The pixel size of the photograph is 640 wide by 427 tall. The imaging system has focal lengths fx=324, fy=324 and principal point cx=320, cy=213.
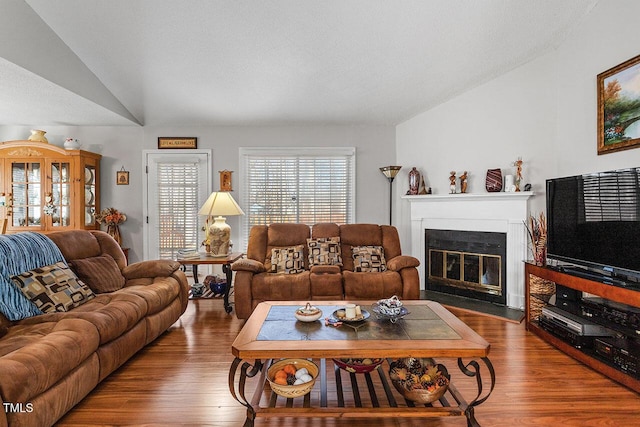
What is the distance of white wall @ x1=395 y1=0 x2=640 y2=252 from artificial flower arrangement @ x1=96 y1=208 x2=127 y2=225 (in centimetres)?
414

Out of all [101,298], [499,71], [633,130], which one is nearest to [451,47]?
[499,71]

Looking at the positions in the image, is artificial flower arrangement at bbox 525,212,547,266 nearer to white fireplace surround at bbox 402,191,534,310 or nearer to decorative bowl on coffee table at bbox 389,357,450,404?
white fireplace surround at bbox 402,191,534,310

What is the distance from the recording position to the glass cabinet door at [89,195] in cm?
446

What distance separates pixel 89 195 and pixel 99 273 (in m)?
2.26

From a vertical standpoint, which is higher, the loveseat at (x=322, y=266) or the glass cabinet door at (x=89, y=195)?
the glass cabinet door at (x=89, y=195)

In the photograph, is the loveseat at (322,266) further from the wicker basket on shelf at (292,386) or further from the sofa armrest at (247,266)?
the wicker basket on shelf at (292,386)

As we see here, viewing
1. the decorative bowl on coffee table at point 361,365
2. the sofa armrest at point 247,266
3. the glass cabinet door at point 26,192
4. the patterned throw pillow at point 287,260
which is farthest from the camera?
the glass cabinet door at point 26,192

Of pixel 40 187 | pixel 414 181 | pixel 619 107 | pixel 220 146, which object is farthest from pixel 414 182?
pixel 40 187

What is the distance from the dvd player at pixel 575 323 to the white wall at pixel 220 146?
8.30ft

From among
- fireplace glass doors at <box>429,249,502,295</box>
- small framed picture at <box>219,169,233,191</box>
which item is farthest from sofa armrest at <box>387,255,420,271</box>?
small framed picture at <box>219,169,233,191</box>

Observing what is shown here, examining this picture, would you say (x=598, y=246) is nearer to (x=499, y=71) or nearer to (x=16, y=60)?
(x=499, y=71)

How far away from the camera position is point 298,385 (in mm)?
1747

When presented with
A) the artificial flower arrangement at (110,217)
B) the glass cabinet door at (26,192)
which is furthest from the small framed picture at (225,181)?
the glass cabinet door at (26,192)

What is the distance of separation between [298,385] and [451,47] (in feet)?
10.9
